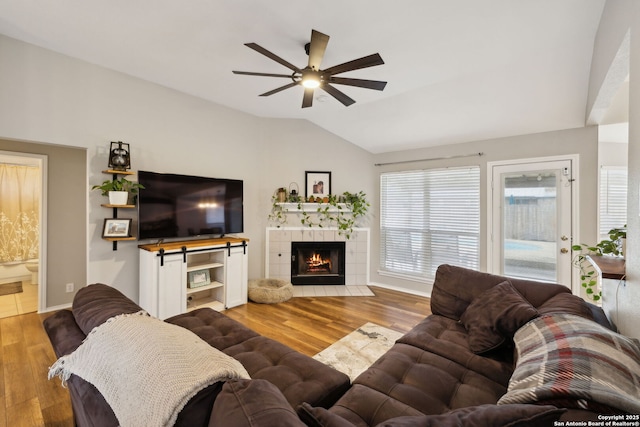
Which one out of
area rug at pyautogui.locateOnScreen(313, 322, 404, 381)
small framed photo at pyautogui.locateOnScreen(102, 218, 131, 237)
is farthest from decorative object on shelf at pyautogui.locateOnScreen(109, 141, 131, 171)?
area rug at pyautogui.locateOnScreen(313, 322, 404, 381)

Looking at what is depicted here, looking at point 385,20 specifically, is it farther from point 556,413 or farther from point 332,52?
point 556,413

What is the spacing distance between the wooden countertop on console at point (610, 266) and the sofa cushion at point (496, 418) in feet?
3.59

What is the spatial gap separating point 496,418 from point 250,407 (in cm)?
62

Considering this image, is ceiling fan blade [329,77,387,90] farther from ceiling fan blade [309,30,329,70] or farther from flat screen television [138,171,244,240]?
flat screen television [138,171,244,240]

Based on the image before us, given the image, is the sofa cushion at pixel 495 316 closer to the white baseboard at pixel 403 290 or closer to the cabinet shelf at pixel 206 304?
the white baseboard at pixel 403 290

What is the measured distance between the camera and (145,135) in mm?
3289

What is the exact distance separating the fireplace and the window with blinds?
0.77 m

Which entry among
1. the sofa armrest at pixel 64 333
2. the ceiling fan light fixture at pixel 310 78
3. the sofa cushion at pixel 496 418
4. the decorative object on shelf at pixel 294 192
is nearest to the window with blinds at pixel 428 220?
the decorative object on shelf at pixel 294 192

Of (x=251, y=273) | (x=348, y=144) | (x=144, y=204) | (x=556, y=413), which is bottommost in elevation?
(x=251, y=273)

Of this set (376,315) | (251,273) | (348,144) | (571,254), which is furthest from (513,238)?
(251,273)

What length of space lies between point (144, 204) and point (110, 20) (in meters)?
1.75

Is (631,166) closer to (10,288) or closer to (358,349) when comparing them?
(358,349)

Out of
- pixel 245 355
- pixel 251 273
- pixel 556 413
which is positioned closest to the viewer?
pixel 556 413

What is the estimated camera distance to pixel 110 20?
2199mm
